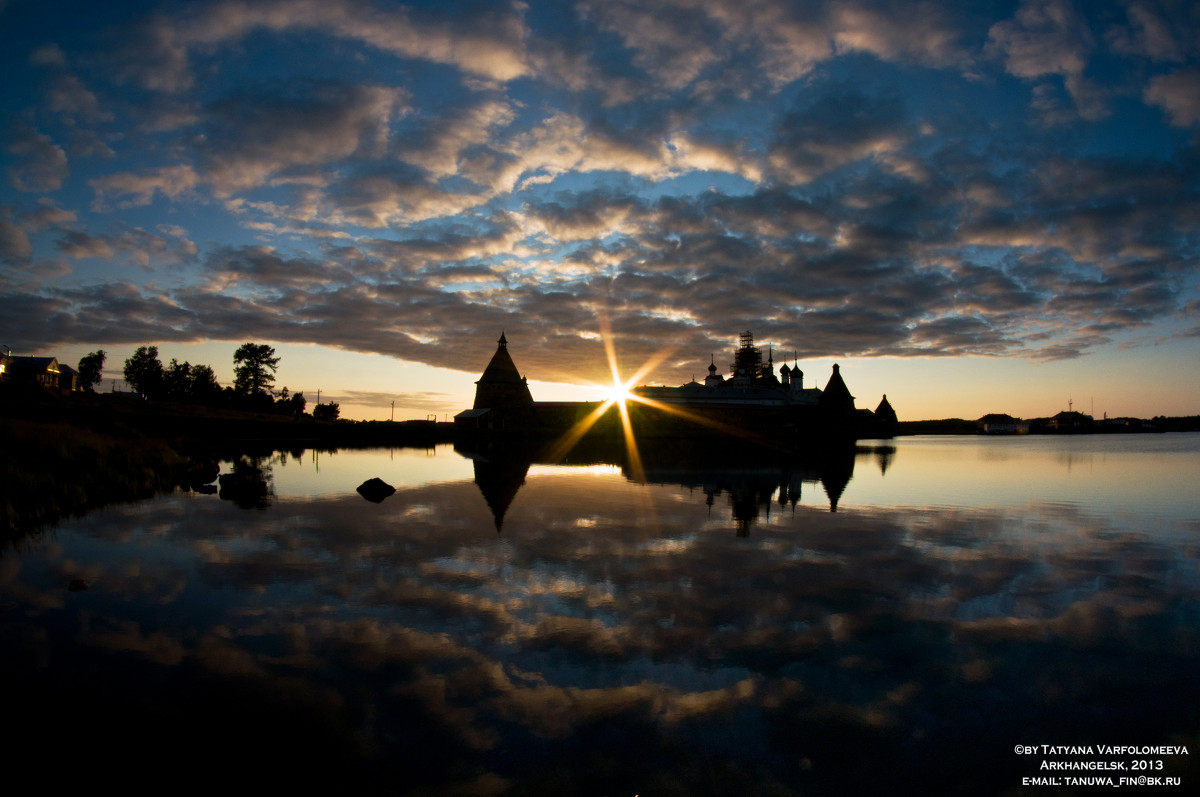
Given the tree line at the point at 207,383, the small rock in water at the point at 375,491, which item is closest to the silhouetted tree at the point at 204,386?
the tree line at the point at 207,383

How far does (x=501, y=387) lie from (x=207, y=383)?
175 feet

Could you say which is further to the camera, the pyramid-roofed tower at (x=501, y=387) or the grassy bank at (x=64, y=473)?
the pyramid-roofed tower at (x=501, y=387)

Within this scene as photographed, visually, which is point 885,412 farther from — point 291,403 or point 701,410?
point 291,403

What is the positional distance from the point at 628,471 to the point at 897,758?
82.1 ft

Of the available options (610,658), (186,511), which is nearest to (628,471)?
(186,511)

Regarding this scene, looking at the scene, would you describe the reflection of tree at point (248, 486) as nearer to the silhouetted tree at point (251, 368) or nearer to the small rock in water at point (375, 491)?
the small rock in water at point (375, 491)

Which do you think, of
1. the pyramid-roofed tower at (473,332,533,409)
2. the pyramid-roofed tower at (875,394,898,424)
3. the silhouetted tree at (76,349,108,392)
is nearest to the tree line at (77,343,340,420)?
the silhouetted tree at (76,349,108,392)

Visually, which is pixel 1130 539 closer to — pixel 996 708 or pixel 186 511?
pixel 996 708

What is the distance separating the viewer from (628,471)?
30.2 meters

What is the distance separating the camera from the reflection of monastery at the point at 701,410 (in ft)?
236

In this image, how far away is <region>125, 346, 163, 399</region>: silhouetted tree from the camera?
96.1 meters

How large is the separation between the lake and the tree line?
8393cm

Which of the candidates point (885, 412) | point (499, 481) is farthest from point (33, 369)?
point (885, 412)

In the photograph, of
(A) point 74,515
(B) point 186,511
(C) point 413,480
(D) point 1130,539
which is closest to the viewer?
(D) point 1130,539
